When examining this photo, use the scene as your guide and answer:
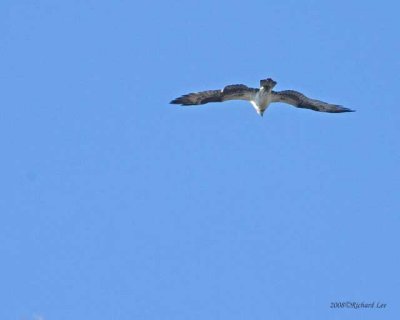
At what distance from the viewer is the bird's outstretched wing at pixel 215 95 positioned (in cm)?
3809

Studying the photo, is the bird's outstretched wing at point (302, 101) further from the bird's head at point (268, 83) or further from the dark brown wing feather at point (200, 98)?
the dark brown wing feather at point (200, 98)

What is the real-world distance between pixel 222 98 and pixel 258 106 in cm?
116

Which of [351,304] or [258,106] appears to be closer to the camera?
[351,304]

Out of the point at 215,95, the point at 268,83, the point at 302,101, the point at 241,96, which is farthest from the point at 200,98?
the point at 302,101

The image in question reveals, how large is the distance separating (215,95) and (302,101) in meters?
2.98

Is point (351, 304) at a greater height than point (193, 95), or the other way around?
point (193, 95)

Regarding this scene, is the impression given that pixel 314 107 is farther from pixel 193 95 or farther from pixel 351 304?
pixel 351 304

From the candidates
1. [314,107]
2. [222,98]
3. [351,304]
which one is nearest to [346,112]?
[314,107]

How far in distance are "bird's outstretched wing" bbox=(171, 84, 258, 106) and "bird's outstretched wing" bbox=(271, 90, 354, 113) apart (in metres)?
0.85

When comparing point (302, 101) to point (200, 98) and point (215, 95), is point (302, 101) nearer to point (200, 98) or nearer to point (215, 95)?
point (215, 95)

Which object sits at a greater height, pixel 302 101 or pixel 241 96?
pixel 302 101

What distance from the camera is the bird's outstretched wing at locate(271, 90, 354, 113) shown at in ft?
127

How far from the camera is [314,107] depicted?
129 ft

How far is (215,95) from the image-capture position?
38.2 meters
